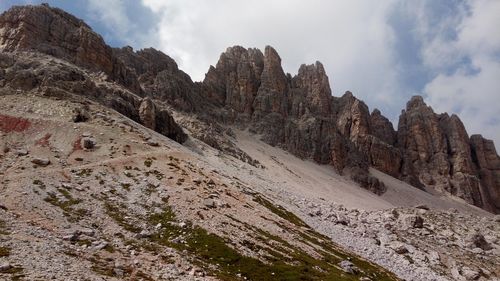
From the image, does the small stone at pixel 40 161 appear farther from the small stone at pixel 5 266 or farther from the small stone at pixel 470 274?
the small stone at pixel 470 274

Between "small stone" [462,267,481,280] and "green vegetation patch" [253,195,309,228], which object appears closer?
"small stone" [462,267,481,280]

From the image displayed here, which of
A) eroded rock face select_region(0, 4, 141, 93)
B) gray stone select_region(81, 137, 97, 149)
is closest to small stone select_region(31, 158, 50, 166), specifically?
gray stone select_region(81, 137, 97, 149)

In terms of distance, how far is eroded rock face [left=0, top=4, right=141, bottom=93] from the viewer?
118 m

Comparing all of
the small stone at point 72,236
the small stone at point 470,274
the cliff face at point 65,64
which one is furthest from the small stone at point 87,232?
the cliff face at point 65,64

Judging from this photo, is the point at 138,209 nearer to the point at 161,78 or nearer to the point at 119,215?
the point at 119,215

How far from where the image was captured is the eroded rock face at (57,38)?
4631 inches

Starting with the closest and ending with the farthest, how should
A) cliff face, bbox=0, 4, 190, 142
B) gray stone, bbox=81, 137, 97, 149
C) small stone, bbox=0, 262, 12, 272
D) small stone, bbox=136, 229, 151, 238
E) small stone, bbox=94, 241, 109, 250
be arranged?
small stone, bbox=0, 262, 12, 272 → small stone, bbox=94, 241, 109, 250 → small stone, bbox=136, 229, 151, 238 → gray stone, bbox=81, 137, 97, 149 → cliff face, bbox=0, 4, 190, 142

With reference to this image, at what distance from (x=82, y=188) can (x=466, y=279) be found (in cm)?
5705

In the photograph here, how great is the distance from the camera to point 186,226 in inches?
1949

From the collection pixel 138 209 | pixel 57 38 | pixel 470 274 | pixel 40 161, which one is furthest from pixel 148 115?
pixel 470 274

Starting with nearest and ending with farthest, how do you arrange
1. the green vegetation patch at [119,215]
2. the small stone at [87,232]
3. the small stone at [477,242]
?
the small stone at [87,232] < the green vegetation patch at [119,215] < the small stone at [477,242]

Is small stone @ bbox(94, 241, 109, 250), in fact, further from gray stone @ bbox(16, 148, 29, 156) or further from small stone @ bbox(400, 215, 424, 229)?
small stone @ bbox(400, 215, 424, 229)

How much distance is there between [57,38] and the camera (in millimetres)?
125438

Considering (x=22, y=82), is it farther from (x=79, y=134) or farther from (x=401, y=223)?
(x=401, y=223)
